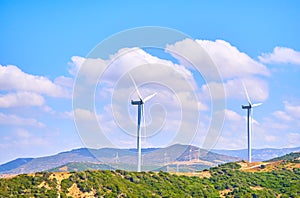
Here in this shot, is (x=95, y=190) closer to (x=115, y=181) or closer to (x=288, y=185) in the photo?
(x=115, y=181)

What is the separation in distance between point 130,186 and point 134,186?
120 cm

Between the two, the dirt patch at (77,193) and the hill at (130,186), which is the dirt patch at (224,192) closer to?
the hill at (130,186)

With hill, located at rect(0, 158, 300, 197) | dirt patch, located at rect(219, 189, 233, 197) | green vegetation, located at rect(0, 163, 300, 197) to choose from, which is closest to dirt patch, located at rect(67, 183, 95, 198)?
hill, located at rect(0, 158, 300, 197)

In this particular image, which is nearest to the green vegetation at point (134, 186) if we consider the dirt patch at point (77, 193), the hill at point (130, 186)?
the hill at point (130, 186)

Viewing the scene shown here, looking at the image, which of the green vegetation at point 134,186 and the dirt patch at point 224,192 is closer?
the green vegetation at point 134,186

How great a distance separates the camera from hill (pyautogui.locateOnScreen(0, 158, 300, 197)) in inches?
6427

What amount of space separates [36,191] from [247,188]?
2653 inches

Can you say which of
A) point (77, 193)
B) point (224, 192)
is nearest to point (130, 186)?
point (77, 193)

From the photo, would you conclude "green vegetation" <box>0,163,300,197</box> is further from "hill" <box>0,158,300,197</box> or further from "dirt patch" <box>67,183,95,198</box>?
"dirt patch" <box>67,183,95,198</box>

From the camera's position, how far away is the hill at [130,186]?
536ft

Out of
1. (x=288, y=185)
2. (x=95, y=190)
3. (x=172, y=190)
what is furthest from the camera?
(x=288, y=185)

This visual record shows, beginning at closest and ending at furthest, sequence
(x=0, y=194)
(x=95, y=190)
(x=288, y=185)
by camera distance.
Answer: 1. (x=0, y=194)
2. (x=95, y=190)
3. (x=288, y=185)

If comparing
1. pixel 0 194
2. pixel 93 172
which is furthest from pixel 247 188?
pixel 0 194

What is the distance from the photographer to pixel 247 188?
622 ft
